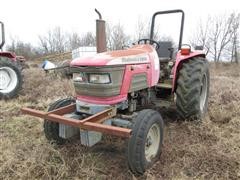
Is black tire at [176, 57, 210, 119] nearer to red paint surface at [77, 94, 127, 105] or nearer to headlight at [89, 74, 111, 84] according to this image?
red paint surface at [77, 94, 127, 105]

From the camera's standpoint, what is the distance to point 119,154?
3799 mm

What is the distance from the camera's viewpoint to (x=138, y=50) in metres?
4.05

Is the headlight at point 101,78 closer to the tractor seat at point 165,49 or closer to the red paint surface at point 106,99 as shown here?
the red paint surface at point 106,99

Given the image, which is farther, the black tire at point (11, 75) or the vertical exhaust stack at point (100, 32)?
the black tire at point (11, 75)

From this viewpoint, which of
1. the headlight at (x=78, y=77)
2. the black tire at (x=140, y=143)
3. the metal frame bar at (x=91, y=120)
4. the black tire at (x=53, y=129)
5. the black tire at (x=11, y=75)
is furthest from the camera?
the black tire at (x=11, y=75)

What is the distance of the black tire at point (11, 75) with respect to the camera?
7.51m

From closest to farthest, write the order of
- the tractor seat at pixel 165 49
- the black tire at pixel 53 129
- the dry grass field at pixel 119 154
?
the dry grass field at pixel 119 154, the black tire at pixel 53 129, the tractor seat at pixel 165 49

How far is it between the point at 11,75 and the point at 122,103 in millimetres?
4972

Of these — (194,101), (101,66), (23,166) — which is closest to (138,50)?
(101,66)

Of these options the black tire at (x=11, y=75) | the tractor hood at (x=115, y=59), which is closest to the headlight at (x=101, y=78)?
the tractor hood at (x=115, y=59)

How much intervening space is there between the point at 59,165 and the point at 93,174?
43cm

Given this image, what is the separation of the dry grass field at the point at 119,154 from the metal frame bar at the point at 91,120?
0.53 metres

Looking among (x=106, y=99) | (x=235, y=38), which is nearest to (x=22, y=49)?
(x=235, y=38)

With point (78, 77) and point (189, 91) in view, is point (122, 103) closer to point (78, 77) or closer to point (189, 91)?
point (78, 77)
